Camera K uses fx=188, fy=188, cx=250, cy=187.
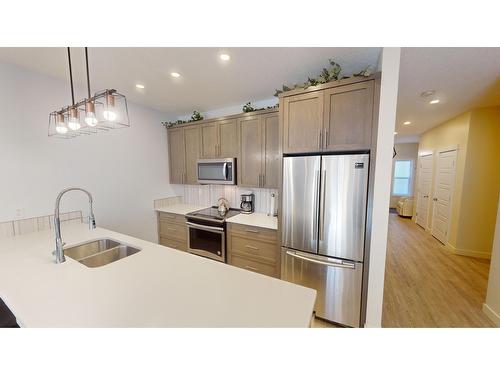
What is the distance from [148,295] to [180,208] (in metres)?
2.50

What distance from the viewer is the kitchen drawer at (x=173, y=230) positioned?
9.82 ft

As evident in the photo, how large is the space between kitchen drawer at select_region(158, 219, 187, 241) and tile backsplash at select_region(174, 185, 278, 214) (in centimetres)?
59

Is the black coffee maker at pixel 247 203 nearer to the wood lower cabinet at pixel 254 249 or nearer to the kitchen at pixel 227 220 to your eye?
the kitchen at pixel 227 220

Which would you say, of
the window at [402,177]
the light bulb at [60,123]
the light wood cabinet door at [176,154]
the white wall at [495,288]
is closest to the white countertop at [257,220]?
the light wood cabinet door at [176,154]

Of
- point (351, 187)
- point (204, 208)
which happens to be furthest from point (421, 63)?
point (204, 208)

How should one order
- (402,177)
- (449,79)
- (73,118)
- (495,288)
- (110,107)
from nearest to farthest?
(110,107) → (73,118) → (495,288) → (449,79) → (402,177)

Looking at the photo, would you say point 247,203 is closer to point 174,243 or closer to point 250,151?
point 250,151

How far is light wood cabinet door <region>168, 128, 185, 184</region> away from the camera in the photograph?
3219 mm

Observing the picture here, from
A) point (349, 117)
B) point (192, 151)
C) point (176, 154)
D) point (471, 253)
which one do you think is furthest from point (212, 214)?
point (471, 253)

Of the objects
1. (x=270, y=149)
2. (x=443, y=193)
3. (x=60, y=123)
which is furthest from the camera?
(x=443, y=193)

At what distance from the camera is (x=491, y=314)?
6.24 feet

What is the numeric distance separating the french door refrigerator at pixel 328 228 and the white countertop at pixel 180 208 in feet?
5.88

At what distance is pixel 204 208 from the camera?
328cm
